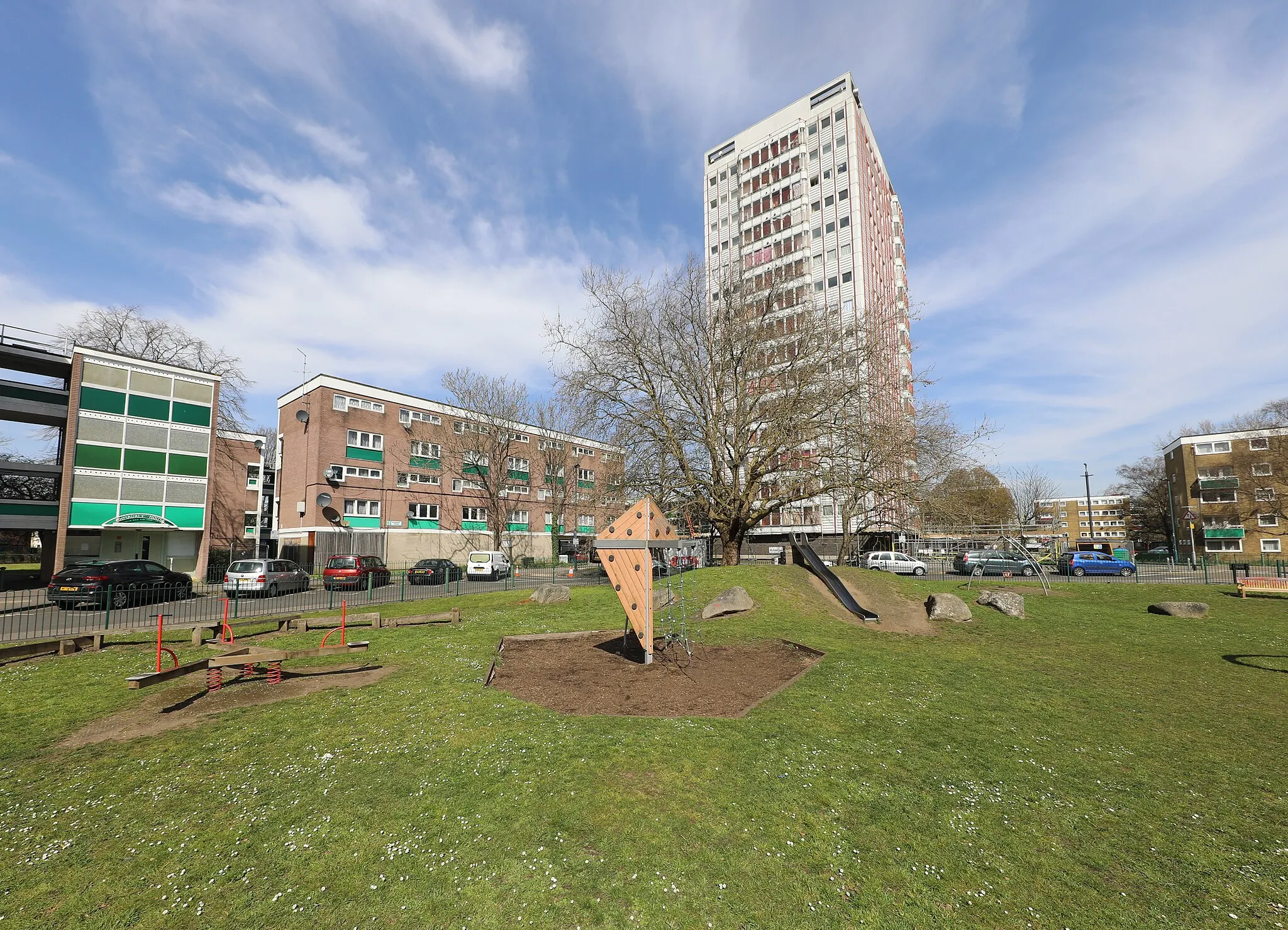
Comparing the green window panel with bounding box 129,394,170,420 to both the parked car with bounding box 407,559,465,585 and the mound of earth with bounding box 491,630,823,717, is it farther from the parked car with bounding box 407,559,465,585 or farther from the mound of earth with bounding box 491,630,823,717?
the mound of earth with bounding box 491,630,823,717

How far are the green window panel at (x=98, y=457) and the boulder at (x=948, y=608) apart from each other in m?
40.7

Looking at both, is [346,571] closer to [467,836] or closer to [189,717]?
[189,717]

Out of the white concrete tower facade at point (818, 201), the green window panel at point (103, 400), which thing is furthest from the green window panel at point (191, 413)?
the white concrete tower facade at point (818, 201)

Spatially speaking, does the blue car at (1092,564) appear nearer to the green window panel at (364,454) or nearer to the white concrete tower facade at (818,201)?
the white concrete tower facade at (818,201)

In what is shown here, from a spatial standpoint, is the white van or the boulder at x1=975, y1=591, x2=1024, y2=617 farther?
the white van

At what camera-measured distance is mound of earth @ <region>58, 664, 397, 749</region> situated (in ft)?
24.8

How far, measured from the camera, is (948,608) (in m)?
17.2

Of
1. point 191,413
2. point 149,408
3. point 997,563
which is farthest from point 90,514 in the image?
point 997,563

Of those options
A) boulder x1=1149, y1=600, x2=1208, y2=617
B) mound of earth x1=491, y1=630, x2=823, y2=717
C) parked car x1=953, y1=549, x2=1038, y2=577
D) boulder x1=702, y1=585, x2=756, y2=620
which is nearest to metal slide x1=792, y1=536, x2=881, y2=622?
boulder x1=702, y1=585, x2=756, y2=620

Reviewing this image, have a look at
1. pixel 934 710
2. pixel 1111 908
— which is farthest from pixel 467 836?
pixel 934 710

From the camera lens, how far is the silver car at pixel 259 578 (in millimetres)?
25328

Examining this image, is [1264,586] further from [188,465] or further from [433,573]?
[188,465]

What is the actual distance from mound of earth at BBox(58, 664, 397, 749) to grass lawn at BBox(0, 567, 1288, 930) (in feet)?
1.29

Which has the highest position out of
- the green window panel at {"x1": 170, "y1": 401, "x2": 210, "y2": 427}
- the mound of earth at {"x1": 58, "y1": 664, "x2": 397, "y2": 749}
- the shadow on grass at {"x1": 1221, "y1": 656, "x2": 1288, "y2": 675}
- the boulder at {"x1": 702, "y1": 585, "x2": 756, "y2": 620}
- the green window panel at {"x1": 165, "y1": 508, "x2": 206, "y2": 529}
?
the green window panel at {"x1": 170, "y1": 401, "x2": 210, "y2": 427}
